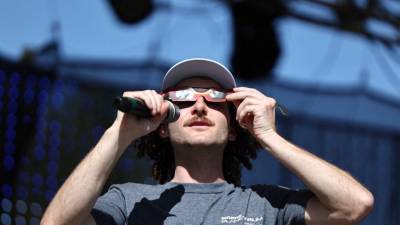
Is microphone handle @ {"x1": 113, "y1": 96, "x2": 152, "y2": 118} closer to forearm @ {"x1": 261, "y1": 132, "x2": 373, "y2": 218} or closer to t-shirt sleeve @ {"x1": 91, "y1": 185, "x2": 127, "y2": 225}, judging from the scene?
t-shirt sleeve @ {"x1": 91, "y1": 185, "x2": 127, "y2": 225}

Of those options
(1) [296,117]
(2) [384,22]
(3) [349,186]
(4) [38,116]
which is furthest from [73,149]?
(2) [384,22]

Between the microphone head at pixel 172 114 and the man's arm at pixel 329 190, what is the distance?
281 millimetres

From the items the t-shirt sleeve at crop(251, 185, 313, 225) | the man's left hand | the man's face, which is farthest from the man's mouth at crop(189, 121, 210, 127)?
the t-shirt sleeve at crop(251, 185, 313, 225)

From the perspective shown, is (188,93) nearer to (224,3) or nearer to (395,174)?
(224,3)

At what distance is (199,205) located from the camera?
235cm

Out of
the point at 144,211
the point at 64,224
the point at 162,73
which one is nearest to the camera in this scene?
the point at 64,224

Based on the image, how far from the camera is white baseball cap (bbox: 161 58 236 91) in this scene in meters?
2.58

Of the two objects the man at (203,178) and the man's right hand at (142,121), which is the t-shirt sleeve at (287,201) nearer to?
the man at (203,178)

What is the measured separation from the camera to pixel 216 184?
8.01 feet

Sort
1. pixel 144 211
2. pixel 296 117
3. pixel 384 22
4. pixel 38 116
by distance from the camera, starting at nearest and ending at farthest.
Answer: pixel 144 211 < pixel 38 116 < pixel 296 117 < pixel 384 22

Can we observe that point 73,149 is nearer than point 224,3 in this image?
Yes

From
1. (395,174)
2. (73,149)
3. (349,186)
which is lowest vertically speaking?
(395,174)

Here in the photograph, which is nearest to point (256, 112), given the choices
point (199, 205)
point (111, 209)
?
point (199, 205)

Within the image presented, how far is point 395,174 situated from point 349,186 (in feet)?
13.1
